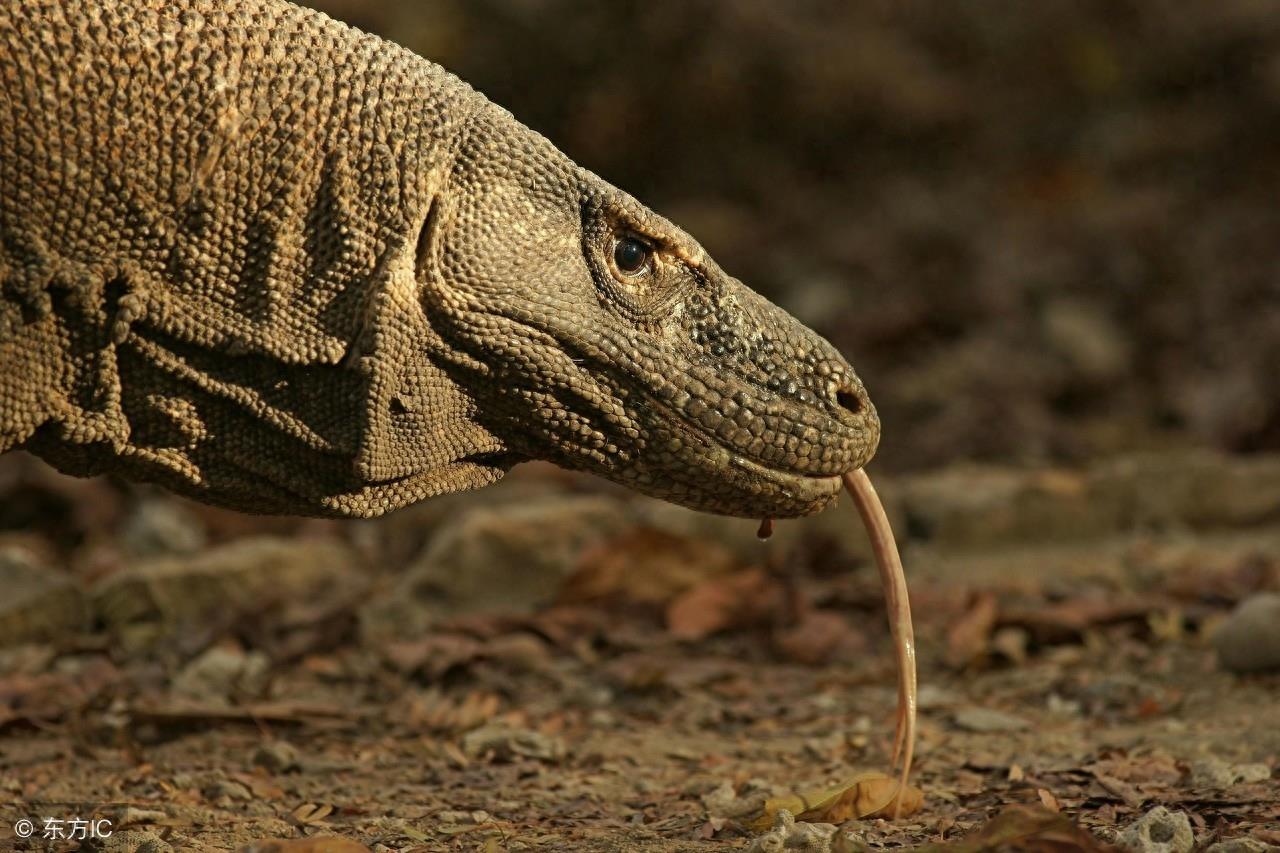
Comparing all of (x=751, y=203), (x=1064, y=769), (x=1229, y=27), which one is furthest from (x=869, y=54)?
(x=1064, y=769)

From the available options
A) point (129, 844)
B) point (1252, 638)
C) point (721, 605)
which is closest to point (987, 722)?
point (1252, 638)

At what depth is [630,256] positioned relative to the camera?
3.22 m

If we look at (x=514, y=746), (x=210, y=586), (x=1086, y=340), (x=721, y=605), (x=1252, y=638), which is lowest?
(x=514, y=746)

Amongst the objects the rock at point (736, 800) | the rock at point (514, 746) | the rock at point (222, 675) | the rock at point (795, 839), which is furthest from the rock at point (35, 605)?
the rock at point (795, 839)

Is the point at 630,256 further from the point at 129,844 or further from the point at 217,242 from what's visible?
the point at 129,844

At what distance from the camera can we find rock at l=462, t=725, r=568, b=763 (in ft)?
13.7

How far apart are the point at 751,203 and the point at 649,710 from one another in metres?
7.55

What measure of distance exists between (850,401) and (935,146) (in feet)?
30.1

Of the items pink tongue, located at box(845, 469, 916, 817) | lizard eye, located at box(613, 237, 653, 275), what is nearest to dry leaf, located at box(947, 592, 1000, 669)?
pink tongue, located at box(845, 469, 916, 817)

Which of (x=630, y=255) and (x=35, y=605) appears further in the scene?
(x=35, y=605)

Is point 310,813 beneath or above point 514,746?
beneath

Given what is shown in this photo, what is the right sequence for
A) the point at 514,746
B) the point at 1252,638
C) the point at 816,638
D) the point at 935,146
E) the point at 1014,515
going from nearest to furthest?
the point at 514,746 → the point at 1252,638 → the point at 816,638 → the point at 1014,515 → the point at 935,146

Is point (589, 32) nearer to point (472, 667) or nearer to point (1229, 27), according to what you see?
point (1229, 27)

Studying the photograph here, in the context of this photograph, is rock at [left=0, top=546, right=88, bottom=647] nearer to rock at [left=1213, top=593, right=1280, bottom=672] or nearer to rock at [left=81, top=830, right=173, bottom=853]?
rock at [left=81, top=830, right=173, bottom=853]
